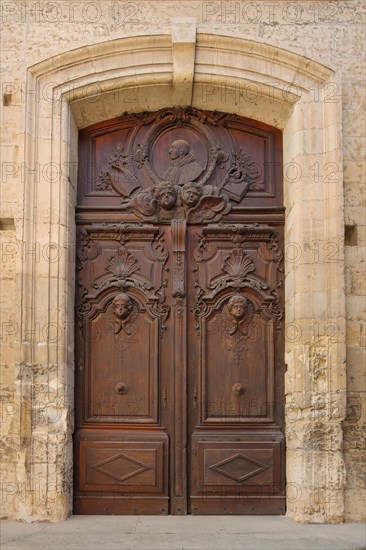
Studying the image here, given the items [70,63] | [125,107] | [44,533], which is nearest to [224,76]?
[125,107]

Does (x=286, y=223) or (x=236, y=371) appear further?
(x=286, y=223)

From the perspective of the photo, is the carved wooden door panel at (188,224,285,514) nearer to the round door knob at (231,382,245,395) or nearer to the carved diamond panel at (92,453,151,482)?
the round door knob at (231,382,245,395)

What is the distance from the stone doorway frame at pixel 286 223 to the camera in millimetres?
5297

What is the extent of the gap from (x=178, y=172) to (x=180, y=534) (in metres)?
2.83

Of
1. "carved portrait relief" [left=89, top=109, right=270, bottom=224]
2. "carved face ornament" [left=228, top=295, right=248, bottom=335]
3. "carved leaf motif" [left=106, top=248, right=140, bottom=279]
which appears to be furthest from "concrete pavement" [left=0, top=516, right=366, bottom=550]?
"carved portrait relief" [left=89, top=109, right=270, bottom=224]

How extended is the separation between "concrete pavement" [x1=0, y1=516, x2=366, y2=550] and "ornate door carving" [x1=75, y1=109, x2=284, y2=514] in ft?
0.68

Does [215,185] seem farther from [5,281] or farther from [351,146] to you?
[5,281]

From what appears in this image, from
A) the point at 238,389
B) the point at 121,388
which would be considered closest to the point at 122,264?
the point at 121,388

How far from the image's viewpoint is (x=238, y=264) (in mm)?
5770

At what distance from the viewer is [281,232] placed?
19.2 ft

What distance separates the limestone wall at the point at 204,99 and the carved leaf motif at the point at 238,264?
1.08 feet

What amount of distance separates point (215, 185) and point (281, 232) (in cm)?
67

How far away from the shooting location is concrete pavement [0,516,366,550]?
470cm

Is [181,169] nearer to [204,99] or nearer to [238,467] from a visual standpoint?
[204,99]
